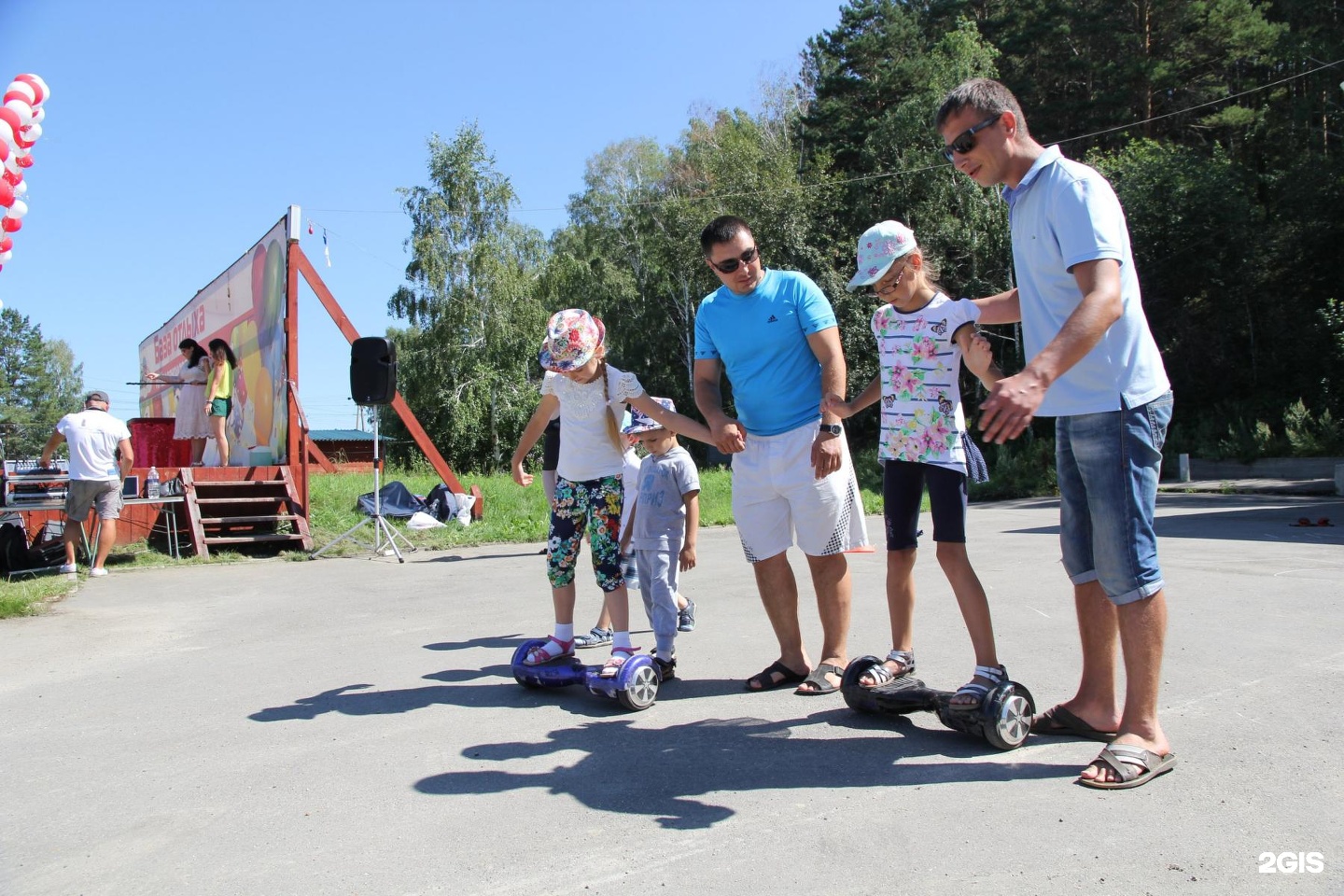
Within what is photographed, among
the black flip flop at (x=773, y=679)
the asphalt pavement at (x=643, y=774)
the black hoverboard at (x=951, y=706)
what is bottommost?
the asphalt pavement at (x=643, y=774)

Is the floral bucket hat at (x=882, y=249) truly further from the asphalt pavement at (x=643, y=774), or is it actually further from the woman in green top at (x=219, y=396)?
the woman in green top at (x=219, y=396)

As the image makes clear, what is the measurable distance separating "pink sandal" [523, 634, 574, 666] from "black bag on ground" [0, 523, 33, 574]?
27.6 feet

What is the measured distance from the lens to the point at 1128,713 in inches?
120

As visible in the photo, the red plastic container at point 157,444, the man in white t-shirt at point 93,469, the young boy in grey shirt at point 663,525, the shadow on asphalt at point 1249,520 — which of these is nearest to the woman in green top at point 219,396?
the red plastic container at point 157,444

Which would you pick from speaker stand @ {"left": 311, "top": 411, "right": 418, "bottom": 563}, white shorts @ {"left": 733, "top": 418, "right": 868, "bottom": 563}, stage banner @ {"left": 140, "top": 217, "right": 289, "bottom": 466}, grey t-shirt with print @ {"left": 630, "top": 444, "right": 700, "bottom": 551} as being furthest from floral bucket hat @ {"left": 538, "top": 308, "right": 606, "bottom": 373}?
stage banner @ {"left": 140, "top": 217, "right": 289, "bottom": 466}

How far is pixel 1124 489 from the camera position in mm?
3057

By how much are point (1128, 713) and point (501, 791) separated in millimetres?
2050

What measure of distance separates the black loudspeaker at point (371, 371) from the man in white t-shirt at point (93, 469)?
95.4 inches

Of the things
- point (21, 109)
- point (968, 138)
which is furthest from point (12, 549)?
point (968, 138)

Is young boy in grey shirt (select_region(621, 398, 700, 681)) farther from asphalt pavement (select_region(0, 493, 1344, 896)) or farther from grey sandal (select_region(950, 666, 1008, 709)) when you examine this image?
grey sandal (select_region(950, 666, 1008, 709))

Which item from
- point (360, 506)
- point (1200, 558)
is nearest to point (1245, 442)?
point (1200, 558)

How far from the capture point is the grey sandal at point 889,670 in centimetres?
367

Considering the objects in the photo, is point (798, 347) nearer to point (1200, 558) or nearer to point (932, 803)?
point (932, 803)

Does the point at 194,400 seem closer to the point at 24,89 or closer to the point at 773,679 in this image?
the point at 24,89
